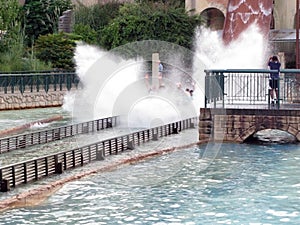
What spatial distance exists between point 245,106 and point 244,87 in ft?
2.11

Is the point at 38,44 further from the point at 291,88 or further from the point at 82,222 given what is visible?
the point at 82,222

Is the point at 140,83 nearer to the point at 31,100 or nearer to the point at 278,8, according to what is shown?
the point at 31,100

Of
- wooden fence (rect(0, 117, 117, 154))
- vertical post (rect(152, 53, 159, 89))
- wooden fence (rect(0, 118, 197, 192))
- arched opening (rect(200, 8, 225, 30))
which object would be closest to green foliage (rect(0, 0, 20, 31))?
vertical post (rect(152, 53, 159, 89))

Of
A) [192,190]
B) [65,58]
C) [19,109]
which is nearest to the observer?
[192,190]

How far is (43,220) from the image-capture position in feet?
53.0

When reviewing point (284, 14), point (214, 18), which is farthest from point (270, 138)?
point (214, 18)

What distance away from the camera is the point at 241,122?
82.9ft

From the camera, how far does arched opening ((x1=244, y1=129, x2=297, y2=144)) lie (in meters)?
26.1

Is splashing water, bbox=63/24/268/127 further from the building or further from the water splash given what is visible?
the building

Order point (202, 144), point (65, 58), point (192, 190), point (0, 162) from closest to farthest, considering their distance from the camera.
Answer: point (192, 190)
point (0, 162)
point (202, 144)
point (65, 58)

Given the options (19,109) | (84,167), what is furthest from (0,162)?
(19,109)

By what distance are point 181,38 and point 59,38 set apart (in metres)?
6.23

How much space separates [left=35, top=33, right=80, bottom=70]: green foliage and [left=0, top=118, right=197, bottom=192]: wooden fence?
18.2 metres

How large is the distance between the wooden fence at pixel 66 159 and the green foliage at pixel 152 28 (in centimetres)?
2014
